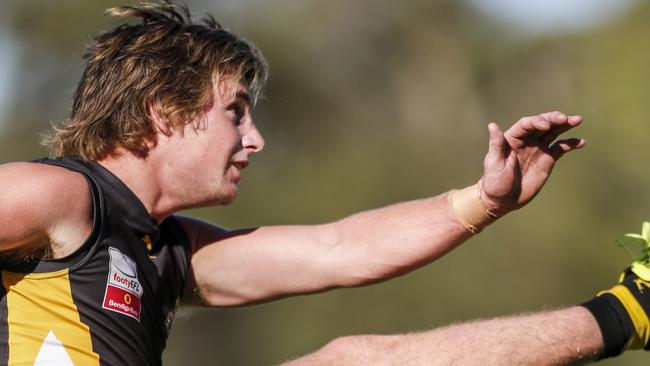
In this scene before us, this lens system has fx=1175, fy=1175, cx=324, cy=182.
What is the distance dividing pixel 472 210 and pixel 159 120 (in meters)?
1.30

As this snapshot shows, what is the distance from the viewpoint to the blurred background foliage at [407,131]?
17.1 meters

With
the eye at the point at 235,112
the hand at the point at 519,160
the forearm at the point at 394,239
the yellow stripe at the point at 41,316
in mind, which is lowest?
the yellow stripe at the point at 41,316

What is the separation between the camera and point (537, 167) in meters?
4.34

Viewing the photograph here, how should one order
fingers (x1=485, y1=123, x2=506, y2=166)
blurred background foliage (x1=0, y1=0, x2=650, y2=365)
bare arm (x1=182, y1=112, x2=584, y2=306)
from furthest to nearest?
blurred background foliage (x1=0, y1=0, x2=650, y2=365)
bare arm (x1=182, y1=112, x2=584, y2=306)
fingers (x1=485, y1=123, x2=506, y2=166)

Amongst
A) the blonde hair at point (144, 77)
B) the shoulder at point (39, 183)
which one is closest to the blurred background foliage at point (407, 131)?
the blonde hair at point (144, 77)

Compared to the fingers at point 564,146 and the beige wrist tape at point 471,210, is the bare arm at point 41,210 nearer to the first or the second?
the beige wrist tape at point 471,210

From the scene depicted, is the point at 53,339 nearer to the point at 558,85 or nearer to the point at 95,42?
the point at 95,42

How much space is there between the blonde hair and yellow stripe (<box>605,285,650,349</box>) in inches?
70.9

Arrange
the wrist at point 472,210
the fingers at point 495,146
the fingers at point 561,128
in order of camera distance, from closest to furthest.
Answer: the fingers at point 561,128, the fingers at point 495,146, the wrist at point 472,210

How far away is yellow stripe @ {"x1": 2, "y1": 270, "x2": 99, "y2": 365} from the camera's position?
4.09 m

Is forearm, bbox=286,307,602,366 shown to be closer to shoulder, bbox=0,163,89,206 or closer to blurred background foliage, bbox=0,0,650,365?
shoulder, bbox=0,163,89,206

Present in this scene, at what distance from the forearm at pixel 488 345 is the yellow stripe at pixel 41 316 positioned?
2.59 feet

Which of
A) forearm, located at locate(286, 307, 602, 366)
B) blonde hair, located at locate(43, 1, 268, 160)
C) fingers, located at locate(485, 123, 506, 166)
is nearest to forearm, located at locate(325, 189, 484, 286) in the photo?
fingers, located at locate(485, 123, 506, 166)

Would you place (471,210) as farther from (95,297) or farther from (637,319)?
(95,297)
